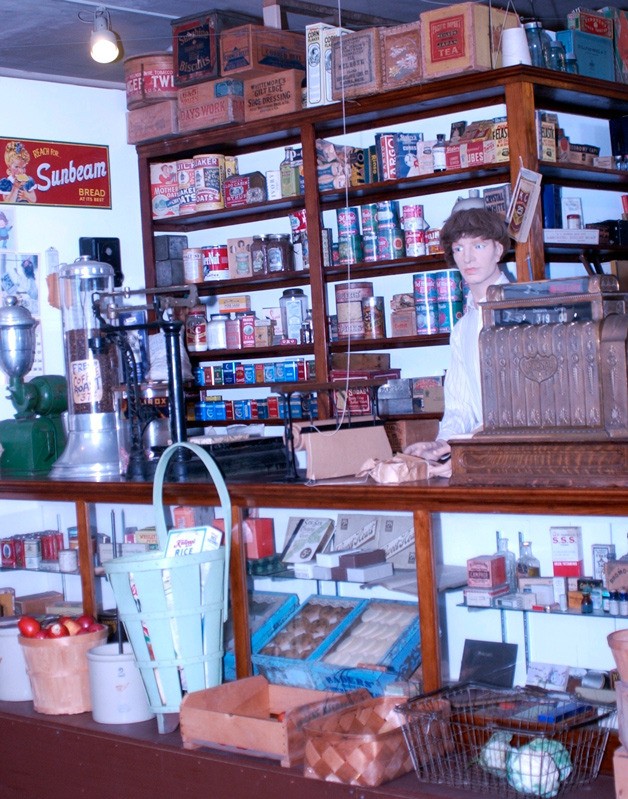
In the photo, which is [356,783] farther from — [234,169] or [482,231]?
[234,169]

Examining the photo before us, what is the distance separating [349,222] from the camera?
552 centimetres

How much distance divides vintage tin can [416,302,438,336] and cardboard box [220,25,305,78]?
131cm

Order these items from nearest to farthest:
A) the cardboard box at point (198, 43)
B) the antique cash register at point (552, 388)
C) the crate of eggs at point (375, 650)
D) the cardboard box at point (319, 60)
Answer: the antique cash register at point (552, 388) → the crate of eggs at point (375, 650) → the cardboard box at point (319, 60) → the cardboard box at point (198, 43)

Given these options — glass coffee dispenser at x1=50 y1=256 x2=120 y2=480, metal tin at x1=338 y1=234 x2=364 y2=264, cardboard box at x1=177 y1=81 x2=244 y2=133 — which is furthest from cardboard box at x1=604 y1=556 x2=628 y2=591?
cardboard box at x1=177 y1=81 x2=244 y2=133

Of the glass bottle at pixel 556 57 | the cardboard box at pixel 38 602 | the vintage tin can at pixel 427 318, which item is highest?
the glass bottle at pixel 556 57

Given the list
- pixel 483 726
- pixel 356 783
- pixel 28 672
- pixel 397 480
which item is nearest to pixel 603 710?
pixel 483 726

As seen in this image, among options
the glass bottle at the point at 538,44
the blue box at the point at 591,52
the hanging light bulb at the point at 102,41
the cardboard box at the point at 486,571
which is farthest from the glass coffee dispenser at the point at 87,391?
the blue box at the point at 591,52

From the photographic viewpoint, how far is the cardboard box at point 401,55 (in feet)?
16.4

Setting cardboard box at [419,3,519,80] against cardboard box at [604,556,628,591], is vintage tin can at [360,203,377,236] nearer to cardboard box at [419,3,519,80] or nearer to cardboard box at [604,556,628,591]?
cardboard box at [419,3,519,80]

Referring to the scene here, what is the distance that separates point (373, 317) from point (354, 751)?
3236 mm

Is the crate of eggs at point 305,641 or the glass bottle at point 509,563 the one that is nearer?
the glass bottle at point 509,563

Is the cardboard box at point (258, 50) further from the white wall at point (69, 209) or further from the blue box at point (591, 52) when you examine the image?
the blue box at point (591, 52)

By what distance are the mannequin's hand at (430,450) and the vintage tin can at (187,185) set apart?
3.31 m

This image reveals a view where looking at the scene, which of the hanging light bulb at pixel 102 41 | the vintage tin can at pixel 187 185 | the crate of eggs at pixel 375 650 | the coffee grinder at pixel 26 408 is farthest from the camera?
the vintage tin can at pixel 187 185
